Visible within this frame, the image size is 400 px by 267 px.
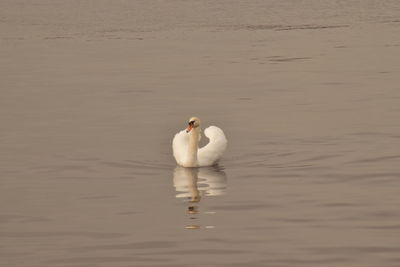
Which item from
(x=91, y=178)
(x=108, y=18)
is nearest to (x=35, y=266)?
(x=91, y=178)

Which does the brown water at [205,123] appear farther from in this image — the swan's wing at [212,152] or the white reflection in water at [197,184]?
the swan's wing at [212,152]

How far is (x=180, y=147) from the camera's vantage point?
20094mm

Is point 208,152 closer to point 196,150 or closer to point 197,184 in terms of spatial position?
point 196,150

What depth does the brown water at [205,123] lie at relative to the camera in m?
14.7

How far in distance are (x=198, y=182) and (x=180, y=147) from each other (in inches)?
56.1

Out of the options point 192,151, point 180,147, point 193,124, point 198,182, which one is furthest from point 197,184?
point 193,124

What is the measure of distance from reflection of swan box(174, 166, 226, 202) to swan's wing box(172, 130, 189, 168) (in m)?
0.15

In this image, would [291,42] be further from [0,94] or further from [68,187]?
[68,187]

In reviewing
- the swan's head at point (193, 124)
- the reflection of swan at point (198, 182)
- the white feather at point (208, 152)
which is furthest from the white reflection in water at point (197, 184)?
the swan's head at point (193, 124)

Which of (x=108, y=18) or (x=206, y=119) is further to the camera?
(x=108, y=18)

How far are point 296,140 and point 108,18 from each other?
22.3 meters

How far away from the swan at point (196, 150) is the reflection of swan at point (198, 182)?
110mm

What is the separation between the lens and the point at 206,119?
24.1m

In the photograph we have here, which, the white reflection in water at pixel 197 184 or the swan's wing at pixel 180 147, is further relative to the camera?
the swan's wing at pixel 180 147
